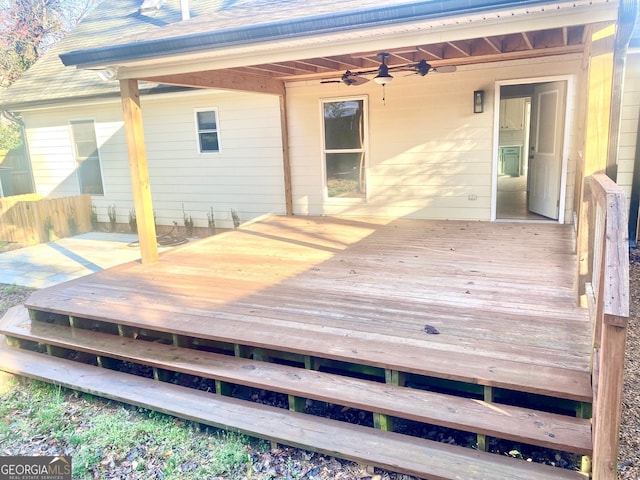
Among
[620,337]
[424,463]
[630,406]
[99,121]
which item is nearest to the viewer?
[620,337]

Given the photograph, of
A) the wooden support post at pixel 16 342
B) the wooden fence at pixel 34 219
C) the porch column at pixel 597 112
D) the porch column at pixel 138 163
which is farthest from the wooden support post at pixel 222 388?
the wooden fence at pixel 34 219

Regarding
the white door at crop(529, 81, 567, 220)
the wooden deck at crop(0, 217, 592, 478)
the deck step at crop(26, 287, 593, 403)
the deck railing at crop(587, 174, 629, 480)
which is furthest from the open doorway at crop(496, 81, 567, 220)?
the deck railing at crop(587, 174, 629, 480)

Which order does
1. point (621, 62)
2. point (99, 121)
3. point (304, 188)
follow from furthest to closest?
point (99, 121), point (304, 188), point (621, 62)

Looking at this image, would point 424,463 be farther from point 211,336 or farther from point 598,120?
point 598,120

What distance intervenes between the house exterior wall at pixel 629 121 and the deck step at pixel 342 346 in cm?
455

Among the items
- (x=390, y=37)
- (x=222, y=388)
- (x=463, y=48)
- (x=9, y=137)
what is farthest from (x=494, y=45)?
(x=9, y=137)

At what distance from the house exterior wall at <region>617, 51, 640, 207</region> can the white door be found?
68cm

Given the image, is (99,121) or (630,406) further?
(99,121)

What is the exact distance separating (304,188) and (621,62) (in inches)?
184

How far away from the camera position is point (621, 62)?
4883 mm

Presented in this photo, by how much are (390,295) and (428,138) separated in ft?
12.1

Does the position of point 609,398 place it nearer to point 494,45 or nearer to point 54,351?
point 54,351

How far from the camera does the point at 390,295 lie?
3.90 meters

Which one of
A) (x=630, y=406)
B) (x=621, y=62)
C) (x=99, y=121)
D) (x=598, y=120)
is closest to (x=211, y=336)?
(x=630, y=406)
